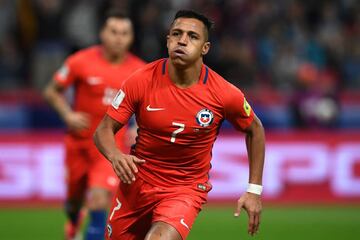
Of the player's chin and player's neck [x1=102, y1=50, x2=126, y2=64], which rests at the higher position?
player's neck [x1=102, y1=50, x2=126, y2=64]

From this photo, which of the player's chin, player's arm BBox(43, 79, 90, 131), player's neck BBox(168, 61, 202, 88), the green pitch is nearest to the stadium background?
the green pitch

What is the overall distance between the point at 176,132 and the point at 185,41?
68cm

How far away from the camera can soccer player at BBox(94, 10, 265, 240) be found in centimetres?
614

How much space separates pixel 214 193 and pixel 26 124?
10.7ft

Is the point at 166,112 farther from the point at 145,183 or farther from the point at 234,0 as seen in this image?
the point at 234,0

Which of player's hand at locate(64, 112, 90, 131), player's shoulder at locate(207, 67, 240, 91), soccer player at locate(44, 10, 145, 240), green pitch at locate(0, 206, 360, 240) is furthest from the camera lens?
green pitch at locate(0, 206, 360, 240)

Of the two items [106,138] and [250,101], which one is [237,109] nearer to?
[106,138]

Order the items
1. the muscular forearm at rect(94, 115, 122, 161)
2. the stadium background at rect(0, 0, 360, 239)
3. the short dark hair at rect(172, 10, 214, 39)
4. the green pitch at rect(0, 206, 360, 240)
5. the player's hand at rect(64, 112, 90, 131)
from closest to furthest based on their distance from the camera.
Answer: the muscular forearm at rect(94, 115, 122, 161)
the short dark hair at rect(172, 10, 214, 39)
the player's hand at rect(64, 112, 90, 131)
the green pitch at rect(0, 206, 360, 240)
the stadium background at rect(0, 0, 360, 239)

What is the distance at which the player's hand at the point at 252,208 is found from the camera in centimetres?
612

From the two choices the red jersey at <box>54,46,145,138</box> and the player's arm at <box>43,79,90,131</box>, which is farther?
the red jersey at <box>54,46,145,138</box>

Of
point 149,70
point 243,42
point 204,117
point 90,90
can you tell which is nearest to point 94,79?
point 90,90

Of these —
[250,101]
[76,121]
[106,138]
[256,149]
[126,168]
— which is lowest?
[126,168]

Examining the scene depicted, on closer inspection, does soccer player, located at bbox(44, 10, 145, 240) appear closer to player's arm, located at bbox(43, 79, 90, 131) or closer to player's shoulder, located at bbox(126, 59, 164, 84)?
player's arm, located at bbox(43, 79, 90, 131)

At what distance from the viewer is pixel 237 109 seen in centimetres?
625
